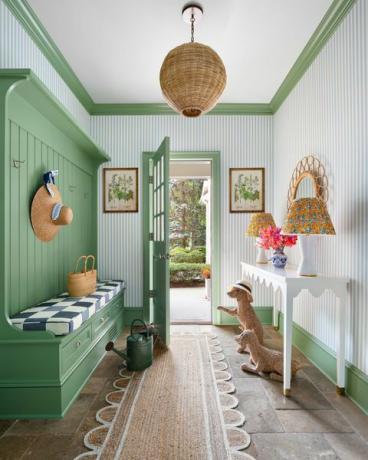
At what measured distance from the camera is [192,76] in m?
1.94

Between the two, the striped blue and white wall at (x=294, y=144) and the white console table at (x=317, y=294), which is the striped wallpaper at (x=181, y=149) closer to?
the striped blue and white wall at (x=294, y=144)

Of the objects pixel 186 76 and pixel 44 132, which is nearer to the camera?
pixel 186 76

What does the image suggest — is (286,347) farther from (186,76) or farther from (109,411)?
(186,76)

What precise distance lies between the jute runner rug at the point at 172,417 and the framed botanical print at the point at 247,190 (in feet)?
6.51

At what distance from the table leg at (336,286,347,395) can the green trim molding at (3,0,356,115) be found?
2052 millimetres

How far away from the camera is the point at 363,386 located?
202 cm

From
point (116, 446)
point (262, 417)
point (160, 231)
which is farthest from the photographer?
point (160, 231)

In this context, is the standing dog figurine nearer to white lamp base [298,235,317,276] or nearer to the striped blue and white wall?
the striped blue and white wall

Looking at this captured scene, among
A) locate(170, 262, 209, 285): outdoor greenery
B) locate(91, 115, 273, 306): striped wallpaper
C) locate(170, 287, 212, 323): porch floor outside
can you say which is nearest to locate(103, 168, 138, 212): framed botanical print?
locate(91, 115, 273, 306): striped wallpaper

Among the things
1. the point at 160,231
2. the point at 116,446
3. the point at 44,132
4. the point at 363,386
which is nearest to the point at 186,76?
the point at 44,132

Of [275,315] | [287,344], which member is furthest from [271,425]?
[275,315]

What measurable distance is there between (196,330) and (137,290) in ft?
2.99

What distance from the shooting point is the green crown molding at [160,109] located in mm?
3928

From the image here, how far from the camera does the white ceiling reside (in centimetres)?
230
